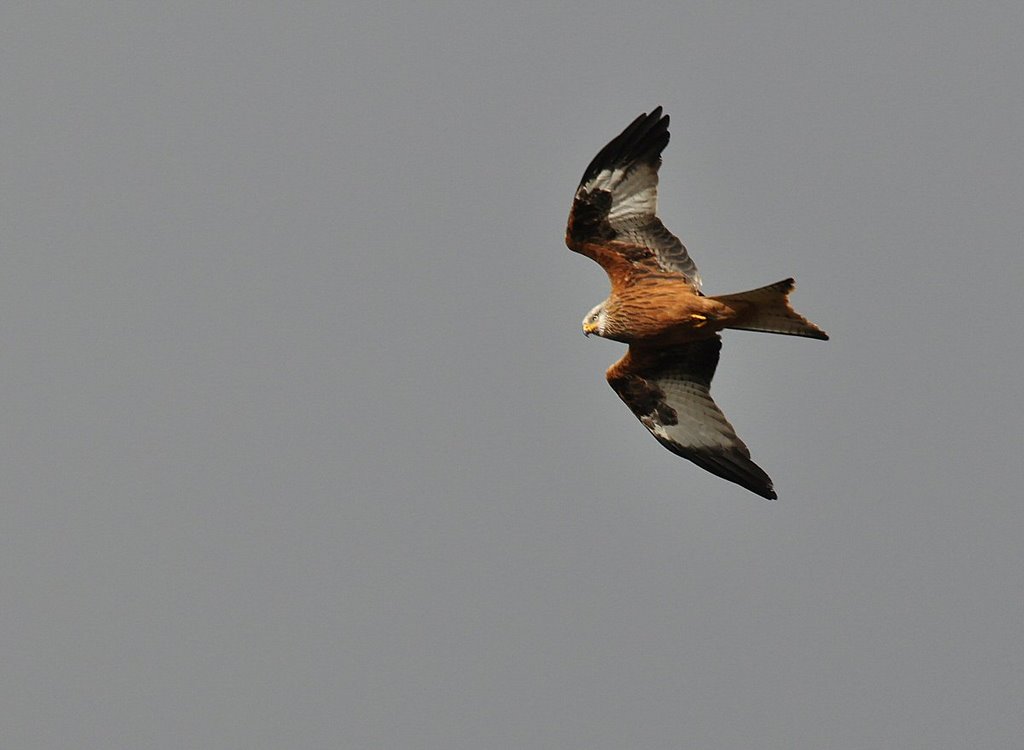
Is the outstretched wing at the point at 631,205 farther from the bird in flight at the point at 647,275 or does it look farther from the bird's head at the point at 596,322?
the bird's head at the point at 596,322

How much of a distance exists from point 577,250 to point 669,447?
2097 mm

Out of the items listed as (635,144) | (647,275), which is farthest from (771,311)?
(635,144)

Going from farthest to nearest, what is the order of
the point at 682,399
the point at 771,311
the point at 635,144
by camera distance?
the point at 682,399, the point at 635,144, the point at 771,311

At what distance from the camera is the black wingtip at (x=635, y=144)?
12.2m

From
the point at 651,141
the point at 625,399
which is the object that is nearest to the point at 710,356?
the point at 625,399

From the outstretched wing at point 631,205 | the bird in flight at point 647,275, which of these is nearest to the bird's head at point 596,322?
the bird in flight at point 647,275

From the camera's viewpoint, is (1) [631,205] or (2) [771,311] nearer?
(2) [771,311]

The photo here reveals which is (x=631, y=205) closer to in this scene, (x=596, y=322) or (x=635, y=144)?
(x=635, y=144)

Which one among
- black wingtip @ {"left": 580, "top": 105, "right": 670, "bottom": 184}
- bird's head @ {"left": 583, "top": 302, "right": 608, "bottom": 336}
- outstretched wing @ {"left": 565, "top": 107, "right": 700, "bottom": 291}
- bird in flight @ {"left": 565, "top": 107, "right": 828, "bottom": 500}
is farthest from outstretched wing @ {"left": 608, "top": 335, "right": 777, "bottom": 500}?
black wingtip @ {"left": 580, "top": 105, "right": 670, "bottom": 184}

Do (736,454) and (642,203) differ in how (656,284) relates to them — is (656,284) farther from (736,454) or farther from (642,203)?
(736,454)

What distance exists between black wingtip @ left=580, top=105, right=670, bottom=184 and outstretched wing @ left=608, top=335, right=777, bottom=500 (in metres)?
1.75

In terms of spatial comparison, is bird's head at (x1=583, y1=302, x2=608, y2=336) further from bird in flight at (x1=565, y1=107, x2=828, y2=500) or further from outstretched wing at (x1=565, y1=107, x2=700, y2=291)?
outstretched wing at (x1=565, y1=107, x2=700, y2=291)

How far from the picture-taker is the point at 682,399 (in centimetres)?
1296

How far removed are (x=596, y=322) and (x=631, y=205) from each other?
1130 mm
